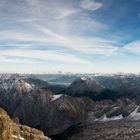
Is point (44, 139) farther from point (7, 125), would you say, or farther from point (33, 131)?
point (7, 125)

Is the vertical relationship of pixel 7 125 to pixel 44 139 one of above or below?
above

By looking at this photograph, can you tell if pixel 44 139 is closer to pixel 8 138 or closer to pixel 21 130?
pixel 21 130

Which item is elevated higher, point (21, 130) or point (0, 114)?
point (0, 114)

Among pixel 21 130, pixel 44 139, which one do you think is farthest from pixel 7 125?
pixel 44 139

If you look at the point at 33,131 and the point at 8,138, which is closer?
the point at 8,138

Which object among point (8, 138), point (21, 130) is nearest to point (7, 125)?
point (8, 138)
